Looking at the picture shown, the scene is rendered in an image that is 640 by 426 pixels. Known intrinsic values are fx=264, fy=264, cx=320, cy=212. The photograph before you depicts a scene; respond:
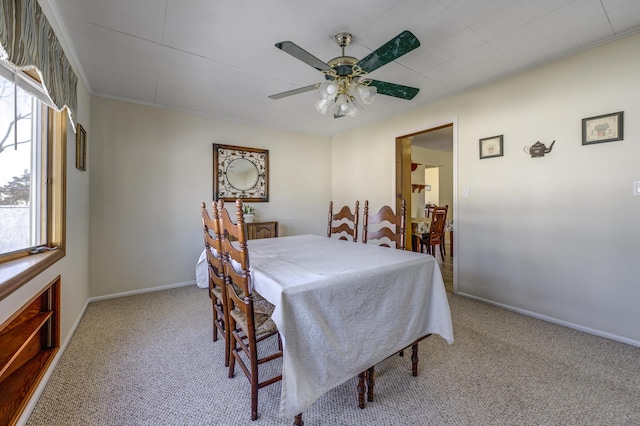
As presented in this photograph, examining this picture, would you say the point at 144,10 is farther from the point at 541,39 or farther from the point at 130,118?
the point at 541,39

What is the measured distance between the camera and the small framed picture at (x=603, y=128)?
2.04 metres

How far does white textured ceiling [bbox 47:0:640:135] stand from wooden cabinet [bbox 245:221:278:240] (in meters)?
1.75

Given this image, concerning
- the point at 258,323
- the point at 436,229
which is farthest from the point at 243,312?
the point at 436,229

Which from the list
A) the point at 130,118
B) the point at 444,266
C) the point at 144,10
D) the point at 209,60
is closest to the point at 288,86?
the point at 209,60

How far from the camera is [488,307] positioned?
9.02 ft

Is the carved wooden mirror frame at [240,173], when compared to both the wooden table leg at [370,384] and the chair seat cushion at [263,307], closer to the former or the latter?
the chair seat cushion at [263,307]

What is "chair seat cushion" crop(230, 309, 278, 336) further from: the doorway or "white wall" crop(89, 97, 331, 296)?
the doorway

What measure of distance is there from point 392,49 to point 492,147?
5.96ft

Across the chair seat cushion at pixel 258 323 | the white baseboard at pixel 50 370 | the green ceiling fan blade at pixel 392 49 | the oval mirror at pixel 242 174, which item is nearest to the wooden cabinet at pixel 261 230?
the oval mirror at pixel 242 174

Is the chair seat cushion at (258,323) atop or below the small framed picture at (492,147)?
below

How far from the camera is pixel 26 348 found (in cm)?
164

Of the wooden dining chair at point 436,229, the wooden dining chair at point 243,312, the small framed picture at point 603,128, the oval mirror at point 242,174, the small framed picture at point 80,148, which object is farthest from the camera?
the wooden dining chair at point 436,229

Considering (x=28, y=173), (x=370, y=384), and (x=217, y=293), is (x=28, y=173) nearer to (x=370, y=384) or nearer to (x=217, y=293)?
(x=217, y=293)

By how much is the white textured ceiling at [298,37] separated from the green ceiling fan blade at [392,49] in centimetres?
31
